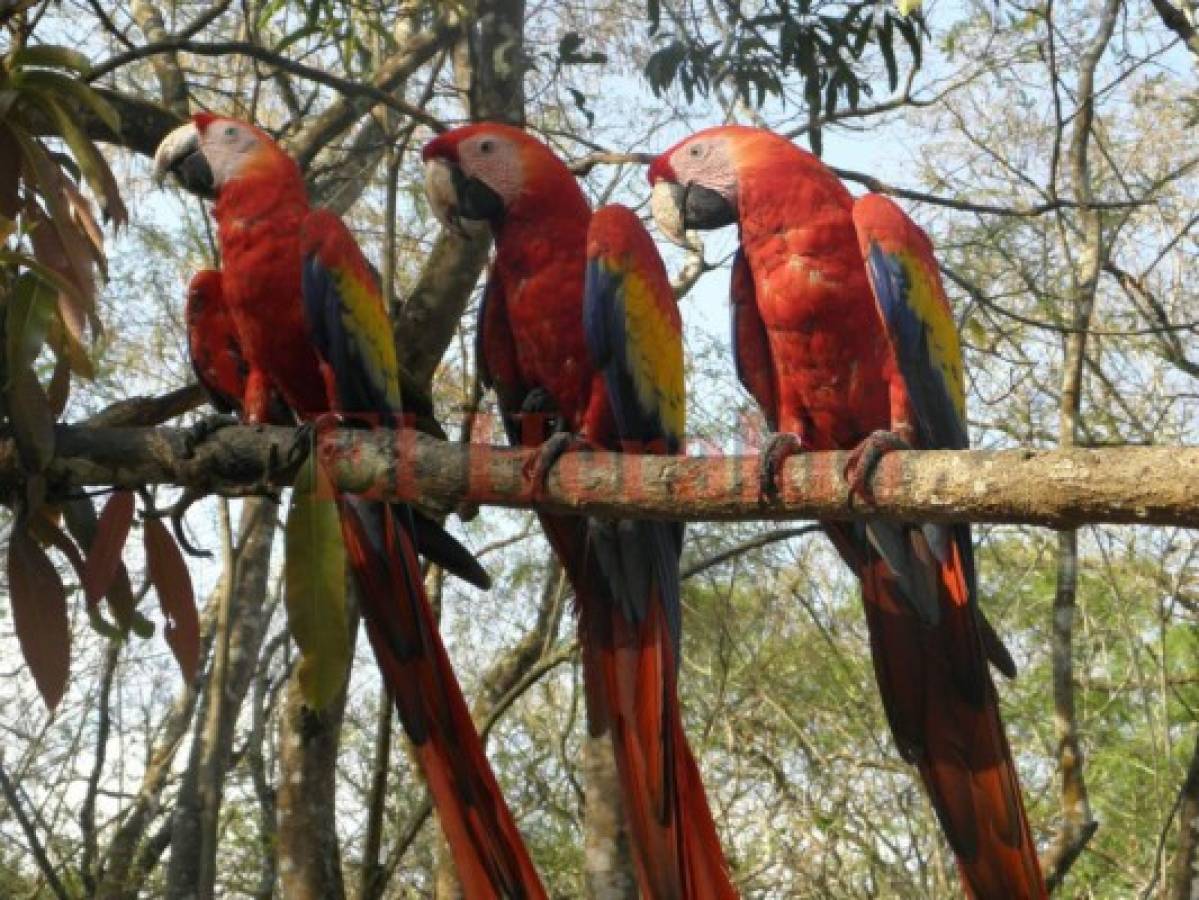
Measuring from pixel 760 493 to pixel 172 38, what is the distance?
211 centimetres

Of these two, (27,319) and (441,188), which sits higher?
(441,188)

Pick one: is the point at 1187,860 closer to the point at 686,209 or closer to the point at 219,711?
the point at 686,209

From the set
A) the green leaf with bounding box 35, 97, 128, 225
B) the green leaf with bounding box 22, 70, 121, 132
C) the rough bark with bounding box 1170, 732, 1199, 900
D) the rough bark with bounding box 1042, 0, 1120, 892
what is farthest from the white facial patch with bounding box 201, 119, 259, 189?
the rough bark with bounding box 1170, 732, 1199, 900

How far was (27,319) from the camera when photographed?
187 cm

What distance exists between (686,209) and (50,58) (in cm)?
105

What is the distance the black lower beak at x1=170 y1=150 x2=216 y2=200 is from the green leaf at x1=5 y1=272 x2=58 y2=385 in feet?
2.27

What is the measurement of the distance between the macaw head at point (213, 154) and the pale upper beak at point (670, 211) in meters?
0.67

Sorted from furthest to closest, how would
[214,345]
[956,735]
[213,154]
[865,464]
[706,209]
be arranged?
[214,345] → [213,154] → [706,209] → [956,735] → [865,464]

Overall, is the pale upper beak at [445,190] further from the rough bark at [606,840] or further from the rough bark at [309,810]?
the rough bark at [606,840]

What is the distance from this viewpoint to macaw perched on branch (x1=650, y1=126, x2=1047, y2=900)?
1914 millimetres

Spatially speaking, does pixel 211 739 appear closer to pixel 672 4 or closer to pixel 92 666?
pixel 672 4

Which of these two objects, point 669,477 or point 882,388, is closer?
point 669,477

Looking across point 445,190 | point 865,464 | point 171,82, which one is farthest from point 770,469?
point 171,82

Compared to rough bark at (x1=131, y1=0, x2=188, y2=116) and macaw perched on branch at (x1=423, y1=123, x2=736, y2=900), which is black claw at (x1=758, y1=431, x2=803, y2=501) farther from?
rough bark at (x1=131, y1=0, x2=188, y2=116)
